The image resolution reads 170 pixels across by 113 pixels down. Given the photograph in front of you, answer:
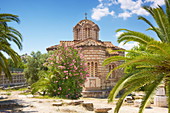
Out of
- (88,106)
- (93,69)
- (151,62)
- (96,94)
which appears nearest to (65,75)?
(88,106)

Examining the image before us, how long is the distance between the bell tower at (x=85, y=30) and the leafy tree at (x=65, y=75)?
11.8 metres

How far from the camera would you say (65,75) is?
12797mm

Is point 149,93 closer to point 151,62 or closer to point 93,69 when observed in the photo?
point 151,62

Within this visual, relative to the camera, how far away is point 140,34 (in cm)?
615

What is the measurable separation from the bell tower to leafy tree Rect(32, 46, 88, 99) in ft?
38.8

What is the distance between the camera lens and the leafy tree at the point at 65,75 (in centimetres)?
1273

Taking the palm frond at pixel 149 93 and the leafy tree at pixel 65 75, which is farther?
the leafy tree at pixel 65 75

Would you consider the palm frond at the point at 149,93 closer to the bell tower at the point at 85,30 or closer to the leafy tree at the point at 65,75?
the leafy tree at the point at 65,75

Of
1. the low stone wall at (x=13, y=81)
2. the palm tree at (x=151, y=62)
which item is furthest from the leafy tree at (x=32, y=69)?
the palm tree at (x=151, y=62)

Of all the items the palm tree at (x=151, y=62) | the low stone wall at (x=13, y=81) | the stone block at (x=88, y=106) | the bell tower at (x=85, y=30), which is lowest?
the stone block at (x=88, y=106)

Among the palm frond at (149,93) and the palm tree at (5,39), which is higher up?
the palm tree at (5,39)

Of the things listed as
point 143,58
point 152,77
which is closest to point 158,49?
point 143,58

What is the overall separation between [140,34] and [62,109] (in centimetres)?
541

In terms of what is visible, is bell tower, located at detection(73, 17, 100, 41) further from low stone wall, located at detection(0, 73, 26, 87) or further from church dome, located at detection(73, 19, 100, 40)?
low stone wall, located at detection(0, 73, 26, 87)
